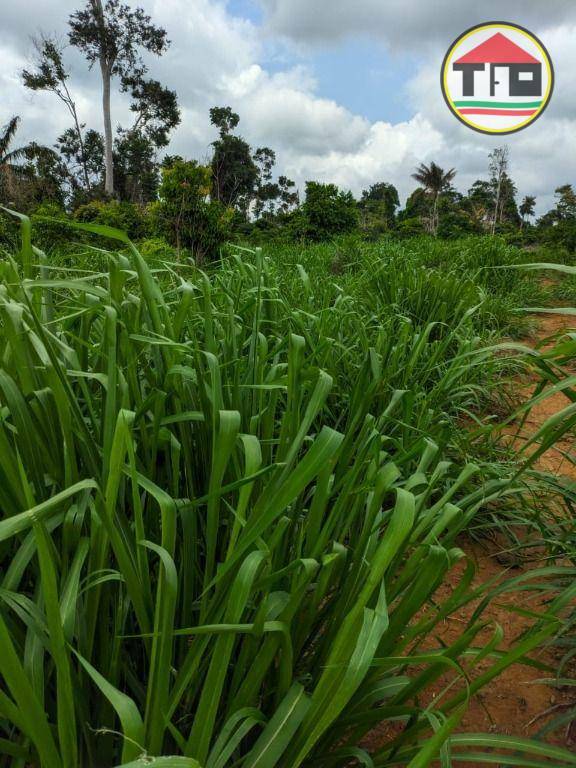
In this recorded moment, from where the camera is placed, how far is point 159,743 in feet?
1.77

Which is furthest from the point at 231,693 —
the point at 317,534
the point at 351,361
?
the point at 351,361

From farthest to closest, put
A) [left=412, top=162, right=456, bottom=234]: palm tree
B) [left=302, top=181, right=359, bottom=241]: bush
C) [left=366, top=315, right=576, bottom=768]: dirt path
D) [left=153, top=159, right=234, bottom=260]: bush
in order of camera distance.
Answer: [left=412, top=162, right=456, bottom=234]: palm tree, [left=302, top=181, right=359, bottom=241]: bush, [left=153, top=159, right=234, bottom=260]: bush, [left=366, top=315, right=576, bottom=768]: dirt path

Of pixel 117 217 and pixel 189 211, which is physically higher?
pixel 117 217

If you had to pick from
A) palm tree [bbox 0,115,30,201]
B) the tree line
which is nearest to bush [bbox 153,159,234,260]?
the tree line

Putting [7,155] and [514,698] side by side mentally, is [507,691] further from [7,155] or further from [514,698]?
[7,155]

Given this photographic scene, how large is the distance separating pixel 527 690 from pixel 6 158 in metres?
23.1

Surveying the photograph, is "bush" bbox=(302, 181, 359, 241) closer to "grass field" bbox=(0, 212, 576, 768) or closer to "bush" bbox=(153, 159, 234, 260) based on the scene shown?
"bush" bbox=(153, 159, 234, 260)

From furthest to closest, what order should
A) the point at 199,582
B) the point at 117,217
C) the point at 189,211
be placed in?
the point at 117,217 < the point at 189,211 < the point at 199,582

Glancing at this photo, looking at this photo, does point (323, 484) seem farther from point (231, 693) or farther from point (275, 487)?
point (231, 693)

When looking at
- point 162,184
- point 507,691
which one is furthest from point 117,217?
point 507,691

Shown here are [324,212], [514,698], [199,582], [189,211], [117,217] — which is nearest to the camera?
[199,582]

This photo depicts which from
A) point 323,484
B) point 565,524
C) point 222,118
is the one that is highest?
point 222,118

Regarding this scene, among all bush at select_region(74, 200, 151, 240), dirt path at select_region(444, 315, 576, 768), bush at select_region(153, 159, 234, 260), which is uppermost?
bush at select_region(74, 200, 151, 240)

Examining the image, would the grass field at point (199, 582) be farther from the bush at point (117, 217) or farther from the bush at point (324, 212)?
the bush at point (324, 212)
